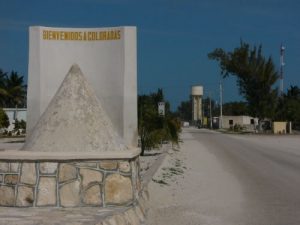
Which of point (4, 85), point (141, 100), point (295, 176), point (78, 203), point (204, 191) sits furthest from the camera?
point (4, 85)

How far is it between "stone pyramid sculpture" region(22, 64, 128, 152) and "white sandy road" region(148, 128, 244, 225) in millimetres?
1584

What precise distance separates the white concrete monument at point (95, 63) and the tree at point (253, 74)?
57.1 metres

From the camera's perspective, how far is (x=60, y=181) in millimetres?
9156

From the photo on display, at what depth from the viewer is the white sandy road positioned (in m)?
10.2

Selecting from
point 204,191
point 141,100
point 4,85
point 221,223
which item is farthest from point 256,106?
point 221,223

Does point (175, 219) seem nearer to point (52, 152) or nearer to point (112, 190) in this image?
point (112, 190)

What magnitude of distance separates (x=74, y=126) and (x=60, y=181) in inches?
57.5

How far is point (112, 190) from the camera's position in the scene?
9367 mm

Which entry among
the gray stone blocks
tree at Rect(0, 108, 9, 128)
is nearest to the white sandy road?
the gray stone blocks

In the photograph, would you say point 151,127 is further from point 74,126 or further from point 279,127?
point 279,127

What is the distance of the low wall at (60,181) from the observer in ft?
30.0

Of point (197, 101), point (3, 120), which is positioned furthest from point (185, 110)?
point (3, 120)

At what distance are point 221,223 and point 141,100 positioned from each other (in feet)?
59.8

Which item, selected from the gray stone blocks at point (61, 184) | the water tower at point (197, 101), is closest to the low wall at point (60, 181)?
the gray stone blocks at point (61, 184)
